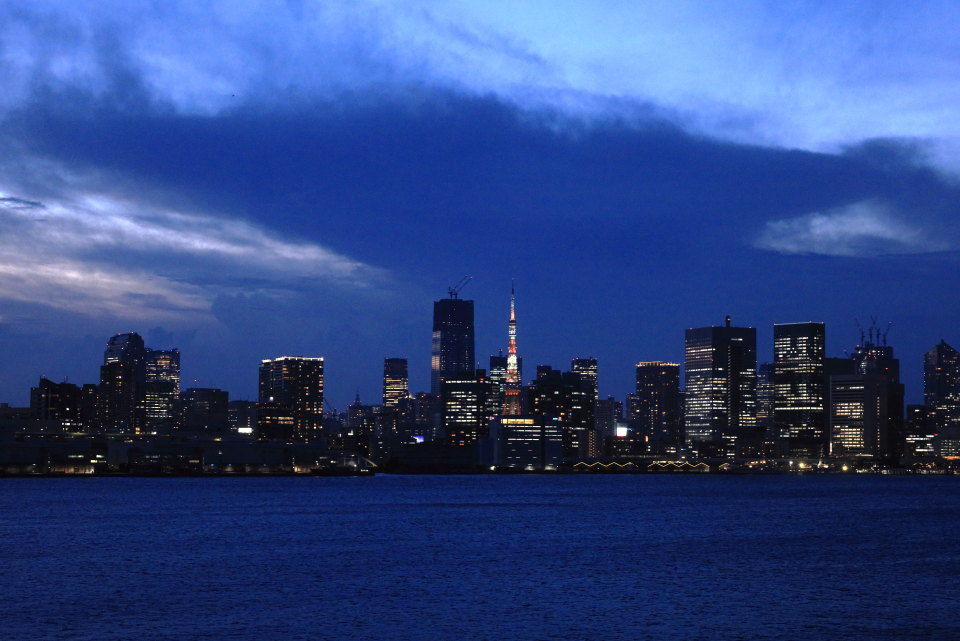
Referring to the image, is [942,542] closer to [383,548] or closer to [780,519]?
[780,519]

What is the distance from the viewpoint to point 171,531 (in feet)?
340

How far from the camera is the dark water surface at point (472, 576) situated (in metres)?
52.4

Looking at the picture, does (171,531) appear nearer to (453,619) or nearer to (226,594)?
(226,594)

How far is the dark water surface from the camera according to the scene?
5241 centimetres

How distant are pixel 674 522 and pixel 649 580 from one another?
55519 mm

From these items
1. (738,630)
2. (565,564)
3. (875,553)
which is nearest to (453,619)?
(738,630)

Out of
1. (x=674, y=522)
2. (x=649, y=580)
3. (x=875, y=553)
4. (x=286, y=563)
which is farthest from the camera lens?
(x=674, y=522)

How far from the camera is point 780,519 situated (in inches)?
5167

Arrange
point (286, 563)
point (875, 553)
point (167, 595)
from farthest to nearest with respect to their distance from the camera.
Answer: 1. point (875, 553)
2. point (286, 563)
3. point (167, 595)

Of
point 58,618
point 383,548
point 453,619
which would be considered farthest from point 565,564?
point 58,618

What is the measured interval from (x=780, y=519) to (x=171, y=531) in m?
68.6

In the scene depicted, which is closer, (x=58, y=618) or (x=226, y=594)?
(x=58, y=618)

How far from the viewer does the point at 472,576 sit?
7088 centimetres

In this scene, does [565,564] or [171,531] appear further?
[171,531]
